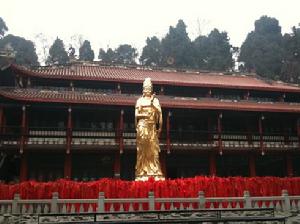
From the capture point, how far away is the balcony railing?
20.6 meters

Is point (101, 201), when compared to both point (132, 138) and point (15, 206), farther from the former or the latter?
point (132, 138)

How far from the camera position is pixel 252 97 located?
92.3 feet

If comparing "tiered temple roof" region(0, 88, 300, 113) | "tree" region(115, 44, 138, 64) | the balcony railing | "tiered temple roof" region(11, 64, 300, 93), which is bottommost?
the balcony railing

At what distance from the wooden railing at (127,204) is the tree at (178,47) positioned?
38788 mm

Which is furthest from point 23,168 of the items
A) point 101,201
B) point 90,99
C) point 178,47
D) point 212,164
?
point 178,47

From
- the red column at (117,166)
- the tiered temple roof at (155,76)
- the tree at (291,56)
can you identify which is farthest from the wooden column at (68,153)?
the tree at (291,56)

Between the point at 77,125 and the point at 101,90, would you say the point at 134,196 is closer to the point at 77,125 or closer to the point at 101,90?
the point at 77,125

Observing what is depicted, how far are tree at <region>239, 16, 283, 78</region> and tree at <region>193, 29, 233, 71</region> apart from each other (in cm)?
287

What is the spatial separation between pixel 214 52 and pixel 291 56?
1058 centimetres

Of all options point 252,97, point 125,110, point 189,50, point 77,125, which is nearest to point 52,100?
point 77,125

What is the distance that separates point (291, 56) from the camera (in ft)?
174

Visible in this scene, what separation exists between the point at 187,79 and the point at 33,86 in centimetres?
1160

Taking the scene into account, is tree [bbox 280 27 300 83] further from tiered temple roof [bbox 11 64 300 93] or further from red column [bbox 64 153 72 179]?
red column [bbox 64 153 72 179]

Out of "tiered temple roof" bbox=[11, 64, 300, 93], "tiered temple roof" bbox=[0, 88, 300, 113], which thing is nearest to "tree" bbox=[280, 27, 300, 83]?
"tiered temple roof" bbox=[11, 64, 300, 93]
